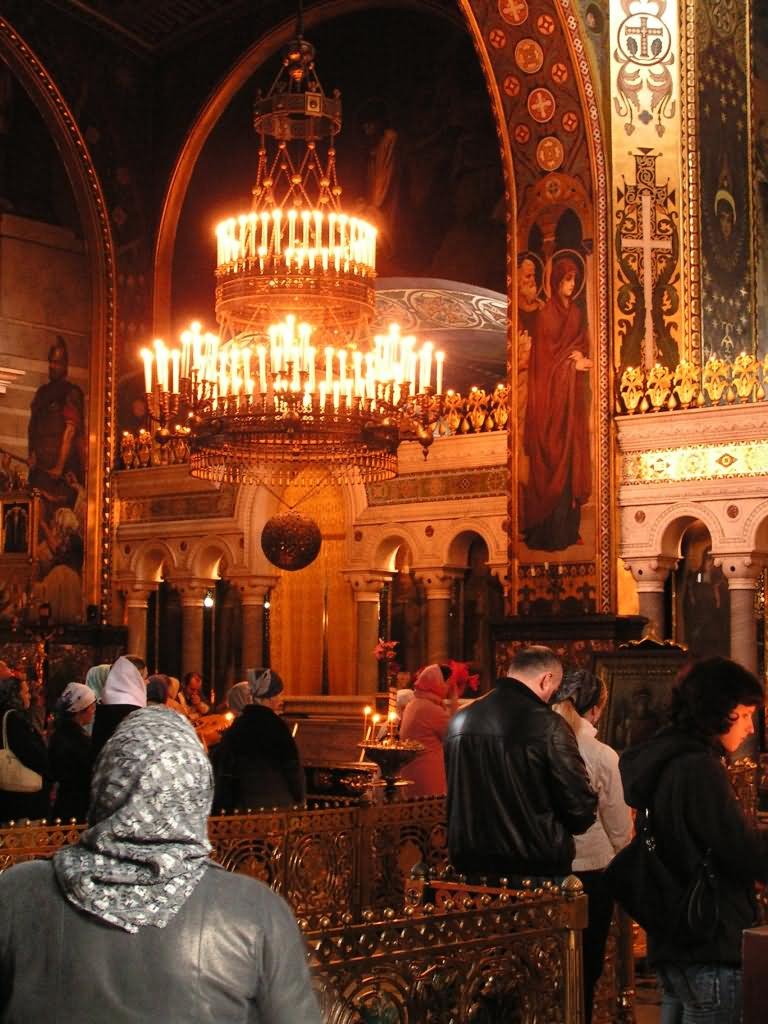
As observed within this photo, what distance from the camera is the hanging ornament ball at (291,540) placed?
12328 millimetres

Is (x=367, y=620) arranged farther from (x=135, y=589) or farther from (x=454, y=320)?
(x=454, y=320)

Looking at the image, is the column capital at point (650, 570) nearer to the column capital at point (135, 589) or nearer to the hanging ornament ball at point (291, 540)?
the hanging ornament ball at point (291, 540)

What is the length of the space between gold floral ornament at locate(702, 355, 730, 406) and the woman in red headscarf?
13.9ft

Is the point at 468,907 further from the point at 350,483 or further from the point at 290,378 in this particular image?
the point at 350,483

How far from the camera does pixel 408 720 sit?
762cm

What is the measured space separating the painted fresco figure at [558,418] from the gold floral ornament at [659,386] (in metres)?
0.49

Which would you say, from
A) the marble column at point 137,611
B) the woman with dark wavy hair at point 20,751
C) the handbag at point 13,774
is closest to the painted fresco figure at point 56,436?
the marble column at point 137,611

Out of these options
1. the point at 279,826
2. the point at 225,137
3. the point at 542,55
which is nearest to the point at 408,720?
the point at 279,826

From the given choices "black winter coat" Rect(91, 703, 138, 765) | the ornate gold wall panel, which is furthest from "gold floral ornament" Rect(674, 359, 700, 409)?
"black winter coat" Rect(91, 703, 138, 765)

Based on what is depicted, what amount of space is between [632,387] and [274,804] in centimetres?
573

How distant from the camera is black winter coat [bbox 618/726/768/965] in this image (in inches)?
145

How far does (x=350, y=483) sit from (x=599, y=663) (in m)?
4.66

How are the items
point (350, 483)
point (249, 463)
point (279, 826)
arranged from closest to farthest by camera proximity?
point (279, 826) → point (249, 463) → point (350, 483)

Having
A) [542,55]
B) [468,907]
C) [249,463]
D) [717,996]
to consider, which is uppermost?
[542,55]
